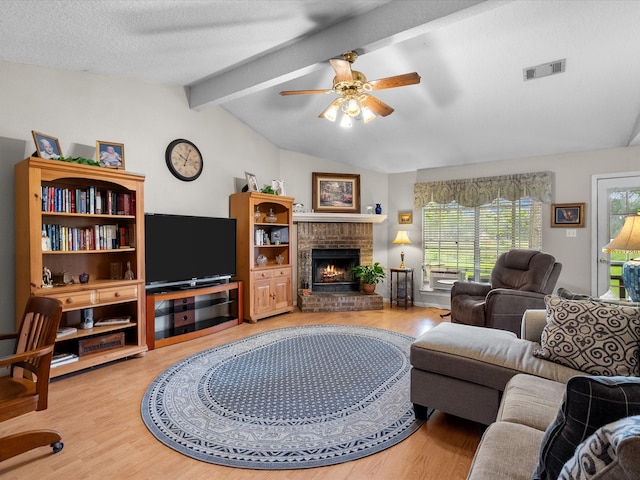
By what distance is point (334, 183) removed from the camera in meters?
5.88

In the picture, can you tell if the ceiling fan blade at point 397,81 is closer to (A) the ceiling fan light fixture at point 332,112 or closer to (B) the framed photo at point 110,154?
(A) the ceiling fan light fixture at point 332,112

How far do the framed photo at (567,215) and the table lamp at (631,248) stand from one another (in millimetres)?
2169

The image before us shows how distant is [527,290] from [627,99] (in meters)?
2.17

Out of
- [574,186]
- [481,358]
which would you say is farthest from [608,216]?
[481,358]

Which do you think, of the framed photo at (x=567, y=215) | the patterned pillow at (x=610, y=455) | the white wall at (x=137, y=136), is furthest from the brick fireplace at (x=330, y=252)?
the patterned pillow at (x=610, y=455)

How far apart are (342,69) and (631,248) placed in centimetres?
250

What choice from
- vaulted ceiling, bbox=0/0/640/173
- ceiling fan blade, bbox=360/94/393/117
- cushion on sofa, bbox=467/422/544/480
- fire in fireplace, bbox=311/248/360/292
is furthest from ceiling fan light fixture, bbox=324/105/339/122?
fire in fireplace, bbox=311/248/360/292

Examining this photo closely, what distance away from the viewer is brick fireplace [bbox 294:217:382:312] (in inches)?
207

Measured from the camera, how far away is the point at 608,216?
14.3 ft

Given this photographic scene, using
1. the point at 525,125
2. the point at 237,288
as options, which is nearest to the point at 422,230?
the point at 525,125

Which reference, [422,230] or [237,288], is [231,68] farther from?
[422,230]

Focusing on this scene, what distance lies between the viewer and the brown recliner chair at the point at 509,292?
3.34 metres

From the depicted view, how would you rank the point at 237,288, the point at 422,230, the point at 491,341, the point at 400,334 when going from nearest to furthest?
the point at 491,341, the point at 400,334, the point at 237,288, the point at 422,230

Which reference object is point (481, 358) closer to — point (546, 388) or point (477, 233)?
point (546, 388)
